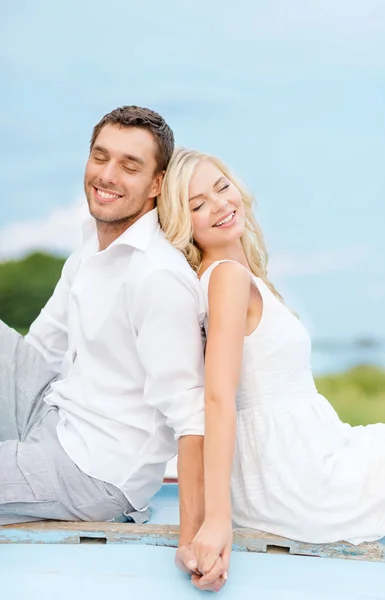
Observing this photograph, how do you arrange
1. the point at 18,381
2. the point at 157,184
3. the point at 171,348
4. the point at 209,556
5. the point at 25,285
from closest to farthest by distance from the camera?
1. the point at 209,556
2. the point at 171,348
3. the point at 157,184
4. the point at 18,381
5. the point at 25,285

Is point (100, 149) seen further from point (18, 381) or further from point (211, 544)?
point (211, 544)

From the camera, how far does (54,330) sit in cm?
219

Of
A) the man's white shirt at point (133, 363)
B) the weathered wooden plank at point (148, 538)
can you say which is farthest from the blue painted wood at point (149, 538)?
the man's white shirt at point (133, 363)

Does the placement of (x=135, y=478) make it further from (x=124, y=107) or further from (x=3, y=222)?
(x=3, y=222)

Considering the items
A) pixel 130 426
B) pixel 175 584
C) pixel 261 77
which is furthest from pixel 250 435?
pixel 261 77

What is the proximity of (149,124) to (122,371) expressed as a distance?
1.96 feet

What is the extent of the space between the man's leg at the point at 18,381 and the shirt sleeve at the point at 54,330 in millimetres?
49

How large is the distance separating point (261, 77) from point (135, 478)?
8.43 meters

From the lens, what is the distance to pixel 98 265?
1848 mm

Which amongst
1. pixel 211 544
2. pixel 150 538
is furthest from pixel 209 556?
pixel 150 538

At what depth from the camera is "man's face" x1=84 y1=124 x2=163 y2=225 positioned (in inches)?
71.2

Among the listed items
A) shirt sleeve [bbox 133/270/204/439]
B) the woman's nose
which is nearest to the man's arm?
shirt sleeve [bbox 133/270/204/439]

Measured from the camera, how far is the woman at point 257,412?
1609 millimetres

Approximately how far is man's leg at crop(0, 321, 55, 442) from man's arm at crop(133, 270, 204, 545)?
47cm
